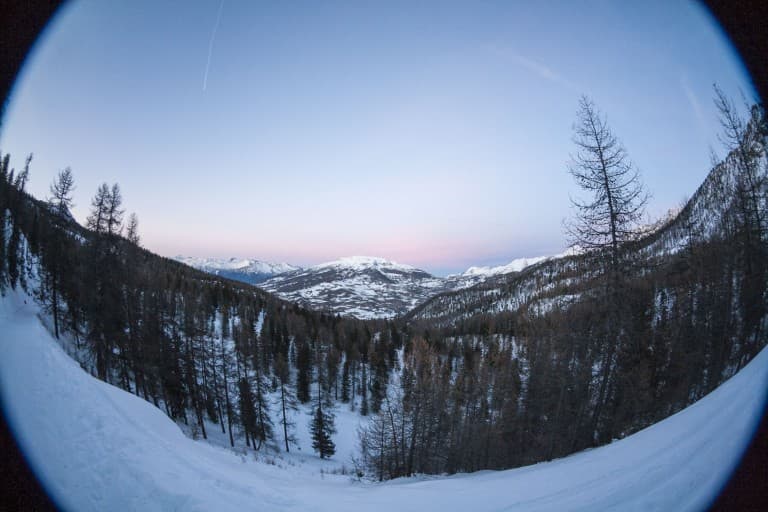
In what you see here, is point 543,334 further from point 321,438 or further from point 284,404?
point 284,404

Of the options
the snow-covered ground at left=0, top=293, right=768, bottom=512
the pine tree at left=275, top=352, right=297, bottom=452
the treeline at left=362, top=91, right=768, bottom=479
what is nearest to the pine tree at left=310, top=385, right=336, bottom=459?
the pine tree at left=275, top=352, right=297, bottom=452

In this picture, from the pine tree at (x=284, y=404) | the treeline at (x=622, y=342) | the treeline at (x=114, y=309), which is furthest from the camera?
the pine tree at (x=284, y=404)

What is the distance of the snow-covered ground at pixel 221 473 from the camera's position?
12.6ft

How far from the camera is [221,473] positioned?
23.2ft

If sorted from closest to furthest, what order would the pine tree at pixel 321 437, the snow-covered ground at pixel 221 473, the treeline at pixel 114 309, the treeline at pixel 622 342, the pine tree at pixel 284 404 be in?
the snow-covered ground at pixel 221 473 < the treeline at pixel 622 342 < the treeline at pixel 114 309 < the pine tree at pixel 284 404 < the pine tree at pixel 321 437

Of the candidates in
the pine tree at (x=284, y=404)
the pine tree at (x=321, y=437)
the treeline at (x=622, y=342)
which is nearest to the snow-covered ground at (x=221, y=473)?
the treeline at (x=622, y=342)

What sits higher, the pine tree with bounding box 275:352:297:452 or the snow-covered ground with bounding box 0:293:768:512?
the snow-covered ground with bounding box 0:293:768:512

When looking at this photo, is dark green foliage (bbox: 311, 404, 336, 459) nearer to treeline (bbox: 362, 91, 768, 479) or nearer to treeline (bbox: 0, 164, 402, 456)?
treeline (bbox: 0, 164, 402, 456)

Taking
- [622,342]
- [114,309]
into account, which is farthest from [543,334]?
[114,309]

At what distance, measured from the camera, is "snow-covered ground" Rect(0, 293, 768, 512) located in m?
3.84

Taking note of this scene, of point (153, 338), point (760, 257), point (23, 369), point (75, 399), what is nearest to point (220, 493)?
point (75, 399)

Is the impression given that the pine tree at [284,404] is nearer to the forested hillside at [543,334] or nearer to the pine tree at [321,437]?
the forested hillside at [543,334]

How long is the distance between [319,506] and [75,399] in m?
6.81

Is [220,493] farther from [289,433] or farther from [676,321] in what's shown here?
[289,433]
